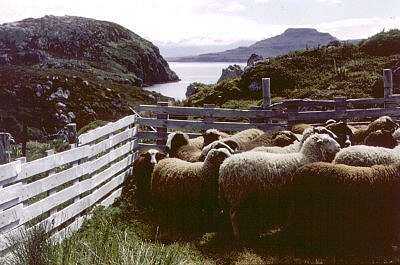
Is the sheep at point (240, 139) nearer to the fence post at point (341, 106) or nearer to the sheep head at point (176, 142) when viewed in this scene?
A: the sheep head at point (176, 142)

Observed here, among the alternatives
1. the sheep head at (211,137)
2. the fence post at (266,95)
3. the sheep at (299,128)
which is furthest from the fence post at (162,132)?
the sheep at (299,128)

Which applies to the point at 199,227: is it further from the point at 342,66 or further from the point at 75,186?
the point at 342,66

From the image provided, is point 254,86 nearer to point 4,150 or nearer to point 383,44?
point 383,44

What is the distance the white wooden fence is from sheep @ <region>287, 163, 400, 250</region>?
3.58 meters

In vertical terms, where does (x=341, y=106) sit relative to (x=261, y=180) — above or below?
above

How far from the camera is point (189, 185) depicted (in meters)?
10.1

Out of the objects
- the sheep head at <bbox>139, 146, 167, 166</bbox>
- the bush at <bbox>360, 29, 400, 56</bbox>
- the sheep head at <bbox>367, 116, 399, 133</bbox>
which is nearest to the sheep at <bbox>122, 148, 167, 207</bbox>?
the sheep head at <bbox>139, 146, 167, 166</bbox>

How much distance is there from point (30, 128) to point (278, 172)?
1316 inches

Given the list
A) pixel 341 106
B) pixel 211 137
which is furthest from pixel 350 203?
pixel 341 106

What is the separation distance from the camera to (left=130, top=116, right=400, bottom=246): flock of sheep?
8.38m

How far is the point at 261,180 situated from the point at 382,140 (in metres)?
3.31

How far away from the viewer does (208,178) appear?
988 cm

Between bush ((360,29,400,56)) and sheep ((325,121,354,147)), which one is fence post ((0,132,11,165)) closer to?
sheep ((325,121,354,147))

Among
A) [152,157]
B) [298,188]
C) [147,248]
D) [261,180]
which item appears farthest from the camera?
[152,157]
